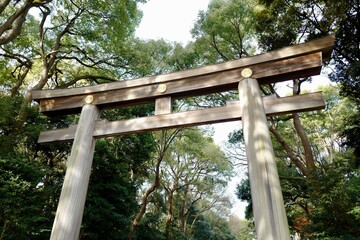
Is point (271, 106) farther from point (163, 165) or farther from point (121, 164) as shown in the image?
point (163, 165)

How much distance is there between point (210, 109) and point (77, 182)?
226 centimetres

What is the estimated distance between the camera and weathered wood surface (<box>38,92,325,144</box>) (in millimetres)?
3332

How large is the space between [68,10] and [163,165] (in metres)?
11.6

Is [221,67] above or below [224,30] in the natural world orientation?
below

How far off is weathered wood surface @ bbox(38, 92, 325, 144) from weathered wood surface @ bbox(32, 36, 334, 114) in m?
0.38

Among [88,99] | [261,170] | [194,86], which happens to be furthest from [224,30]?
[261,170]

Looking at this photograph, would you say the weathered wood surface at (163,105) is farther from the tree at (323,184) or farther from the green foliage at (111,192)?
the green foliage at (111,192)

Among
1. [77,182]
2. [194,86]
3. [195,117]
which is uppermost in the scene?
[194,86]

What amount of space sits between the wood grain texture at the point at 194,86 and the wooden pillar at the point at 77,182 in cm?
33

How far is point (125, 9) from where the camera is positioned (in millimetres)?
9508

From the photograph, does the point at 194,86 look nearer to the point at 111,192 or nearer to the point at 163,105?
the point at 163,105

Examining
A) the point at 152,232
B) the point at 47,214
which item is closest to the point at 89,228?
the point at 47,214

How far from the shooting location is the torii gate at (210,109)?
298 centimetres

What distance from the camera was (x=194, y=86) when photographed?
3.92m
